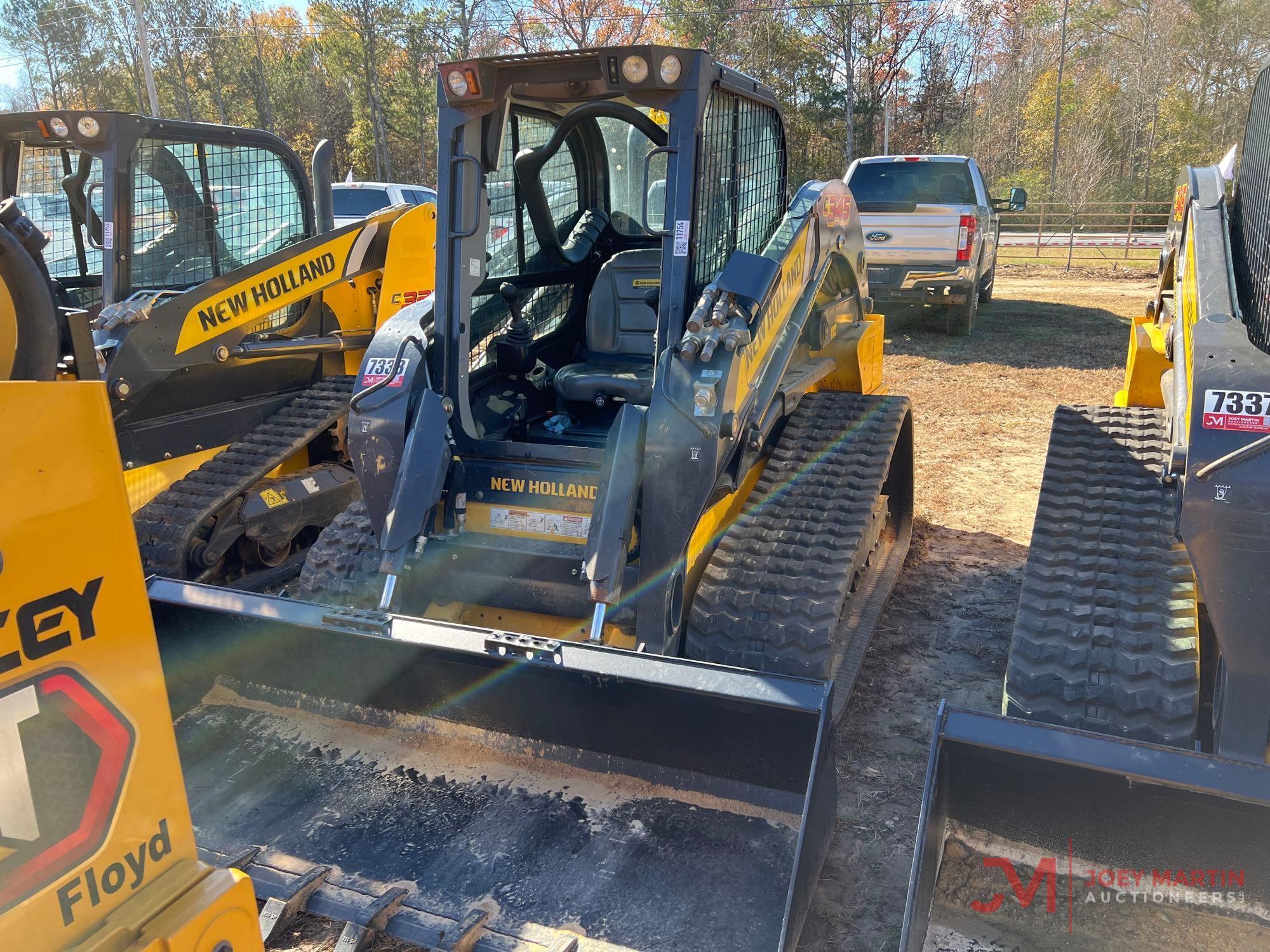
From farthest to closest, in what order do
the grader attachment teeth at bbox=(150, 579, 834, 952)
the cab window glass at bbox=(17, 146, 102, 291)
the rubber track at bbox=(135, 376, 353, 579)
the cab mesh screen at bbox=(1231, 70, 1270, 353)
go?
the cab window glass at bbox=(17, 146, 102, 291)
the rubber track at bbox=(135, 376, 353, 579)
the cab mesh screen at bbox=(1231, 70, 1270, 353)
the grader attachment teeth at bbox=(150, 579, 834, 952)

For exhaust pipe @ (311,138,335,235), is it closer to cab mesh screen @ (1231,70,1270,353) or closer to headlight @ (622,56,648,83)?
headlight @ (622,56,648,83)

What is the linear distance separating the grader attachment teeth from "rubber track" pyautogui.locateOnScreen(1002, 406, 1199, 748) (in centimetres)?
73

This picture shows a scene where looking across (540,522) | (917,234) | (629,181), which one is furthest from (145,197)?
(917,234)

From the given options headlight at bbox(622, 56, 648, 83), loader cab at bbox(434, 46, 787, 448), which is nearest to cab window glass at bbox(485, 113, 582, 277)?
loader cab at bbox(434, 46, 787, 448)

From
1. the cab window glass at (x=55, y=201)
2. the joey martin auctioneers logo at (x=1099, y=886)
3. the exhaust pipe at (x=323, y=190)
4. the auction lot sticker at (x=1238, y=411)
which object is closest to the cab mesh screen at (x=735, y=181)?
the auction lot sticker at (x=1238, y=411)

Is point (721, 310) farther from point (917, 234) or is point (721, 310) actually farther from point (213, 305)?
point (917, 234)

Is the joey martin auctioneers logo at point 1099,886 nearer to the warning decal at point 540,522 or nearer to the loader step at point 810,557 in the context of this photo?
the loader step at point 810,557

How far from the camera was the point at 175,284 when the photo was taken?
18.1 feet

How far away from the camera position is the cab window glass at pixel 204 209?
17.3ft

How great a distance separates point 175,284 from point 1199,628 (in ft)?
17.2

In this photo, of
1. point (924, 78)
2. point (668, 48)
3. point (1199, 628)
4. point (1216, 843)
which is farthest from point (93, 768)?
point (924, 78)

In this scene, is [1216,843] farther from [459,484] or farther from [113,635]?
[459,484]

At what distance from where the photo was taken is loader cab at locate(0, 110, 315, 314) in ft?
16.5

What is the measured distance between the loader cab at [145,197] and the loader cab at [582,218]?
81.3 inches
